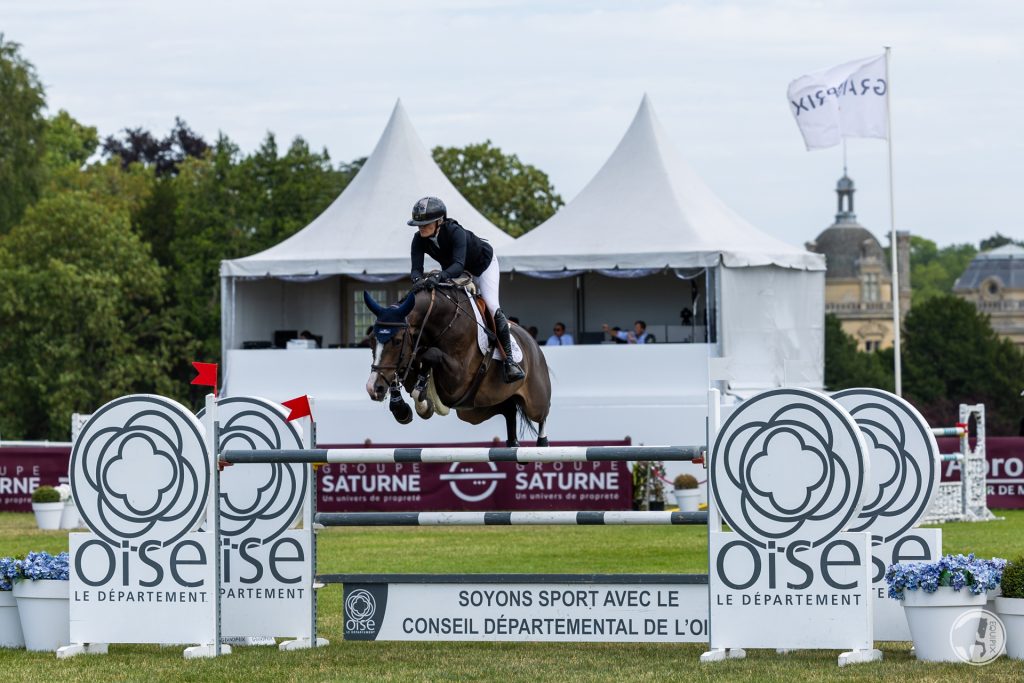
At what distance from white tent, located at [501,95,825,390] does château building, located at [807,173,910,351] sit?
102007 mm

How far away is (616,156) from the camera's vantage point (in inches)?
992

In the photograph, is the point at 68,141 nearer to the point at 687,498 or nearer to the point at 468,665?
the point at 687,498

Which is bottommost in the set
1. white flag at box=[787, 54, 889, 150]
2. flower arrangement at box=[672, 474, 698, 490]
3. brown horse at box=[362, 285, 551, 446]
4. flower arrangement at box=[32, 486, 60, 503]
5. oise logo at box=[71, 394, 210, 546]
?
flower arrangement at box=[32, 486, 60, 503]

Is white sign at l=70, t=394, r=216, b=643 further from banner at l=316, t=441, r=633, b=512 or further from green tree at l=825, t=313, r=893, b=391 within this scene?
green tree at l=825, t=313, r=893, b=391

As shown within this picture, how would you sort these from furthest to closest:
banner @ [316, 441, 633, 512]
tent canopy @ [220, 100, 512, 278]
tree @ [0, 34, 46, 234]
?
tree @ [0, 34, 46, 234], tent canopy @ [220, 100, 512, 278], banner @ [316, 441, 633, 512]

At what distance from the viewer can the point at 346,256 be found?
2434 cm

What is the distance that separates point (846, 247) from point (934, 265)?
14.3m

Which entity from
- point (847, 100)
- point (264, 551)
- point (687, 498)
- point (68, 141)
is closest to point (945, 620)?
point (264, 551)

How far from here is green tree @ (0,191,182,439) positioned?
40.8 m

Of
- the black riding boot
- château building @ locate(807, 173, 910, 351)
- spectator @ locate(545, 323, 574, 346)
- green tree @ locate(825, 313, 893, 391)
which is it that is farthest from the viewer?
château building @ locate(807, 173, 910, 351)

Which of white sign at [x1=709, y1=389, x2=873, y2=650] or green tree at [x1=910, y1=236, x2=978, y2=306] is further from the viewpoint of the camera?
green tree at [x1=910, y1=236, x2=978, y2=306]

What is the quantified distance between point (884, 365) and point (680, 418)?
49.9 metres

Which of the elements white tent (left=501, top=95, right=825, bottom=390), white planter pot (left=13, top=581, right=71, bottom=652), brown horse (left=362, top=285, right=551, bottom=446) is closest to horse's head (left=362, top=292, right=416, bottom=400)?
brown horse (left=362, top=285, right=551, bottom=446)

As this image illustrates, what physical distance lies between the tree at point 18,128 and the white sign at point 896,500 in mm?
35925
